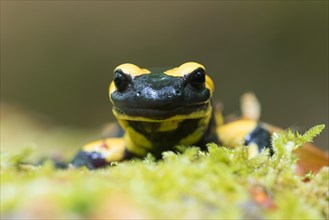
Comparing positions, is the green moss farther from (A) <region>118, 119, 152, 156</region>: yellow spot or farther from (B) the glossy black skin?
(A) <region>118, 119, 152, 156</region>: yellow spot

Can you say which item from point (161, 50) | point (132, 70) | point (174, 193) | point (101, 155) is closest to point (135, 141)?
point (101, 155)

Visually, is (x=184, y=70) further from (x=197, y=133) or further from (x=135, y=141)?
(x=135, y=141)

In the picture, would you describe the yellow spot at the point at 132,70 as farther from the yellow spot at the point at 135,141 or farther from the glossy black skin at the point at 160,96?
the yellow spot at the point at 135,141

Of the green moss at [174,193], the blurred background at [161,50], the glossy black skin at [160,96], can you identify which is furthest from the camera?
the blurred background at [161,50]

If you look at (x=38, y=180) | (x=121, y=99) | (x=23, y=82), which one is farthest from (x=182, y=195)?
(x=23, y=82)

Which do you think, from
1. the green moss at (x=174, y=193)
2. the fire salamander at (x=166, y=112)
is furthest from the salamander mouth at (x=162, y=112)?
the green moss at (x=174, y=193)


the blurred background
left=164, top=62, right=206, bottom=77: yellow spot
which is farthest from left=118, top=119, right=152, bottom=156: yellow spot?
the blurred background

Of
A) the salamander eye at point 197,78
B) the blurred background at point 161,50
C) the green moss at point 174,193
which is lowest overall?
the green moss at point 174,193

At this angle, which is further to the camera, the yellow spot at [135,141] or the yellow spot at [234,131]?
the yellow spot at [234,131]

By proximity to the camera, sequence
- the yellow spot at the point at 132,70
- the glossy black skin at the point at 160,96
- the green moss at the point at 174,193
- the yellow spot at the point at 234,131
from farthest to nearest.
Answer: the yellow spot at the point at 234,131 → the yellow spot at the point at 132,70 → the glossy black skin at the point at 160,96 → the green moss at the point at 174,193
